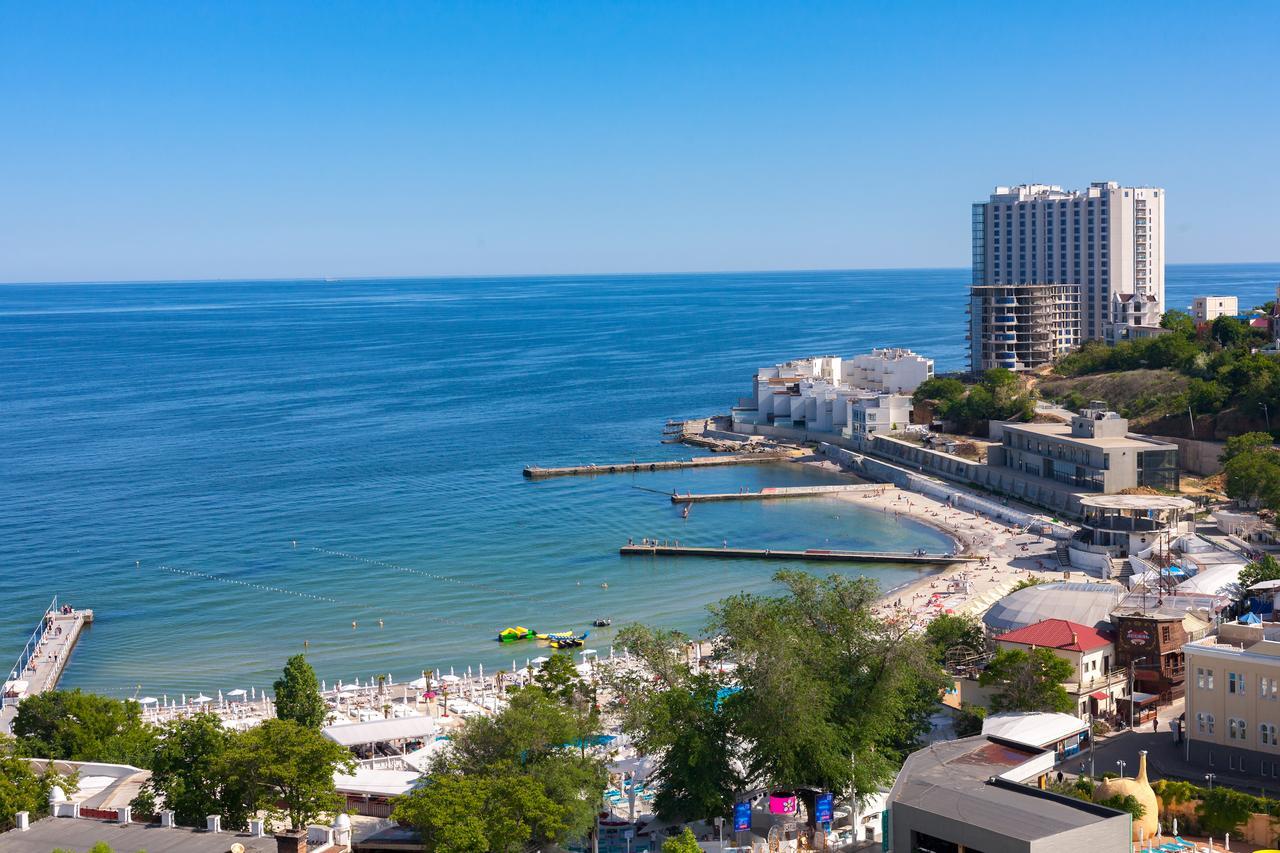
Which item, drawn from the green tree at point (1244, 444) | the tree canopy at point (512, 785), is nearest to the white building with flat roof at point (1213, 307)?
the green tree at point (1244, 444)

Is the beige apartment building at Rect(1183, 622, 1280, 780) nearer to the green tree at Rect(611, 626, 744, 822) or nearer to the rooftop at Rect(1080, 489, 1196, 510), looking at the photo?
the green tree at Rect(611, 626, 744, 822)

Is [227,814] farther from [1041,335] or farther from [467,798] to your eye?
[1041,335]

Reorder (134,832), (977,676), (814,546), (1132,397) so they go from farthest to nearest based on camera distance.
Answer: (1132,397), (814,546), (977,676), (134,832)

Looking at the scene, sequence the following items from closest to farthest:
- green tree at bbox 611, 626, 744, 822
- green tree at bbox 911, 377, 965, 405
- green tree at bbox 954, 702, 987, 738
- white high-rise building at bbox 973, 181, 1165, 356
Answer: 1. green tree at bbox 611, 626, 744, 822
2. green tree at bbox 954, 702, 987, 738
3. green tree at bbox 911, 377, 965, 405
4. white high-rise building at bbox 973, 181, 1165, 356

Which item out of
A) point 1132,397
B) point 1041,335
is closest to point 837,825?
point 1132,397

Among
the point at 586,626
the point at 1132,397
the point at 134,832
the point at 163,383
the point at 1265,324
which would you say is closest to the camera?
the point at 134,832

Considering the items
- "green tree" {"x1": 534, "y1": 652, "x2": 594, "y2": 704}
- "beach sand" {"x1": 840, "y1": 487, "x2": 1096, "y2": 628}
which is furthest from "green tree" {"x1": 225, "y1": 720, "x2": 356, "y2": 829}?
"beach sand" {"x1": 840, "y1": 487, "x2": 1096, "y2": 628}
